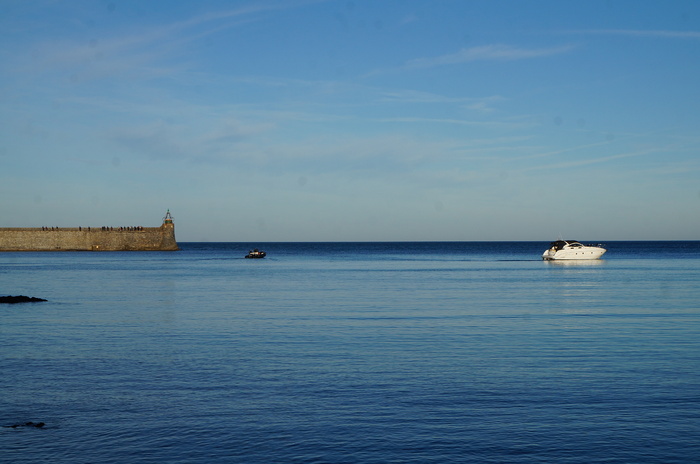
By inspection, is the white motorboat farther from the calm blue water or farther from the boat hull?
the calm blue water

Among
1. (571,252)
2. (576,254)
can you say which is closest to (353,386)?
(571,252)

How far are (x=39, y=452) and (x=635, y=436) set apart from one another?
1150 cm

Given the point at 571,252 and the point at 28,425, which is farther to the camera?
the point at 571,252

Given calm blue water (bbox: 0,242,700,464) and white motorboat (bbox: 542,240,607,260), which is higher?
white motorboat (bbox: 542,240,607,260)

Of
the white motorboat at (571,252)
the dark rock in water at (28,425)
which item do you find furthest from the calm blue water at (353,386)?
the white motorboat at (571,252)

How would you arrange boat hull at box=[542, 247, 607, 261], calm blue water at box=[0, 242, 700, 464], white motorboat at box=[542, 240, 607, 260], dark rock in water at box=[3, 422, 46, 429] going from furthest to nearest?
white motorboat at box=[542, 240, 607, 260] → boat hull at box=[542, 247, 607, 261] → dark rock in water at box=[3, 422, 46, 429] → calm blue water at box=[0, 242, 700, 464]

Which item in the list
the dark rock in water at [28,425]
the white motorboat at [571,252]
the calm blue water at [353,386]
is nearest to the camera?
the calm blue water at [353,386]

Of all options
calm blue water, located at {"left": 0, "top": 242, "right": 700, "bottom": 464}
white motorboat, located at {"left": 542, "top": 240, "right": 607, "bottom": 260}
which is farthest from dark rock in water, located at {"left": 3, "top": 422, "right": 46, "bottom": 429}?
white motorboat, located at {"left": 542, "top": 240, "right": 607, "bottom": 260}

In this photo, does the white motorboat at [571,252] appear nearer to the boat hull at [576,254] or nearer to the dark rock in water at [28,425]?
the boat hull at [576,254]

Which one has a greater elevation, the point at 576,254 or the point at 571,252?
the point at 571,252

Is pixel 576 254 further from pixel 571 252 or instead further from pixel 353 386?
pixel 353 386

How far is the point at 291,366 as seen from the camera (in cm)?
2212

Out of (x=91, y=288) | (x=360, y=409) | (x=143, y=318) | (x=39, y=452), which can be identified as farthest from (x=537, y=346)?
(x=91, y=288)

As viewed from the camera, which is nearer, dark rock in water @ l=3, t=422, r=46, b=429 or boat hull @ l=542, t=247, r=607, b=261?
dark rock in water @ l=3, t=422, r=46, b=429
